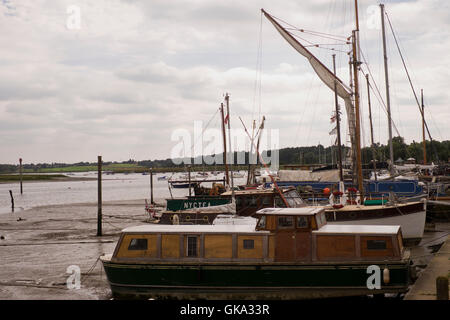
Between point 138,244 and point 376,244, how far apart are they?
846 cm

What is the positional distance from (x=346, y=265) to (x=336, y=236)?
1.04 m

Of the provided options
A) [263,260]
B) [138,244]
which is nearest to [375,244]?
[263,260]

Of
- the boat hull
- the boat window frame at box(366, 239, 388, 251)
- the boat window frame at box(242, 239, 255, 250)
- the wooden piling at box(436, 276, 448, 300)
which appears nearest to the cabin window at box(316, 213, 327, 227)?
the boat hull

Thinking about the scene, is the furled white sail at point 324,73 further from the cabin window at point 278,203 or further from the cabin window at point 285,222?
the cabin window at point 285,222

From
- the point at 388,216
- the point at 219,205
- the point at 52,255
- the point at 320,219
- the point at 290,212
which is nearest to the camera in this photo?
the point at 290,212

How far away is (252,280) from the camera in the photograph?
57.4 ft

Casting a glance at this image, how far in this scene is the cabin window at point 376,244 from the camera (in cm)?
1720

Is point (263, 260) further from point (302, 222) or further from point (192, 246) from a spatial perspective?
point (192, 246)

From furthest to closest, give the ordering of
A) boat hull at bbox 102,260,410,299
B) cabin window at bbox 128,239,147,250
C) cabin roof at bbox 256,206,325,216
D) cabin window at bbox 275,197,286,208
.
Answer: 1. cabin window at bbox 275,197,286,208
2. cabin window at bbox 128,239,147,250
3. cabin roof at bbox 256,206,325,216
4. boat hull at bbox 102,260,410,299

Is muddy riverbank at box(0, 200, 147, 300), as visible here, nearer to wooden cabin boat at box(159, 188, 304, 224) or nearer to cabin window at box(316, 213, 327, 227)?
wooden cabin boat at box(159, 188, 304, 224)

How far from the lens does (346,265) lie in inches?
673

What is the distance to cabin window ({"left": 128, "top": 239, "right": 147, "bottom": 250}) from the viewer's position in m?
18.3

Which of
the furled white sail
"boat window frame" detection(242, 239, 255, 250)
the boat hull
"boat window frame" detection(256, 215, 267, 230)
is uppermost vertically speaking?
the furled white sail
